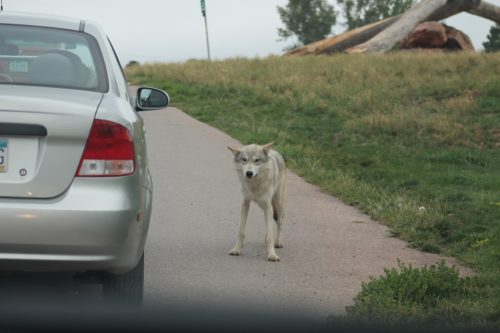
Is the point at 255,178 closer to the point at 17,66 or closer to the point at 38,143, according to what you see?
the point at 17,66

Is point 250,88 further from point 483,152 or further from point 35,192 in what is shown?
point 35,192

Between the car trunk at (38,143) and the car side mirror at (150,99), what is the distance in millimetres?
2035

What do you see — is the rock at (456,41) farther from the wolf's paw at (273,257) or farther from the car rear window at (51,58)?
the car rear window at (51,58)

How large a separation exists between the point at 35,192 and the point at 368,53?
82.0 feet

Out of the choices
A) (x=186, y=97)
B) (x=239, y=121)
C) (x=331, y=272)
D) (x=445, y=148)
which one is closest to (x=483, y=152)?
(x=445, y=148)

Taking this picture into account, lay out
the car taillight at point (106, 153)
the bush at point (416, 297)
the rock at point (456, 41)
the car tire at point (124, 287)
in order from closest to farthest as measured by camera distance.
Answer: the car taillight at point (106, 153) → the car tire at point (124, 287) → the bush at point (416, 297) → the rock at point (456, 41)

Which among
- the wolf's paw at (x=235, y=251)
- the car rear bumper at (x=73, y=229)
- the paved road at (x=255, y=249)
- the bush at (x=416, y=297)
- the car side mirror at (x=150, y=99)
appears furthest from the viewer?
the wolf's paw at (x=235, y=251)

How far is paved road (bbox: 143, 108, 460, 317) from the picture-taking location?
21.3 ft

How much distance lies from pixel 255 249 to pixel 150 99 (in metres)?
2.08

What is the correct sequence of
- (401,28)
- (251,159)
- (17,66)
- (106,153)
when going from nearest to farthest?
(106,153)
(17,66)
(251,159)
(401,28)

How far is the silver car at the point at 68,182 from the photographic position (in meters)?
4.45

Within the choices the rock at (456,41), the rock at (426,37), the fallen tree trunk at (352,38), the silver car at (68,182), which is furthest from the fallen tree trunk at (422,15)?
the silver car at (68,182)

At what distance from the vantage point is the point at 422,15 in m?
28.8

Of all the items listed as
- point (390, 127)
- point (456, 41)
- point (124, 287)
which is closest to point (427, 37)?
point (456, 41)
